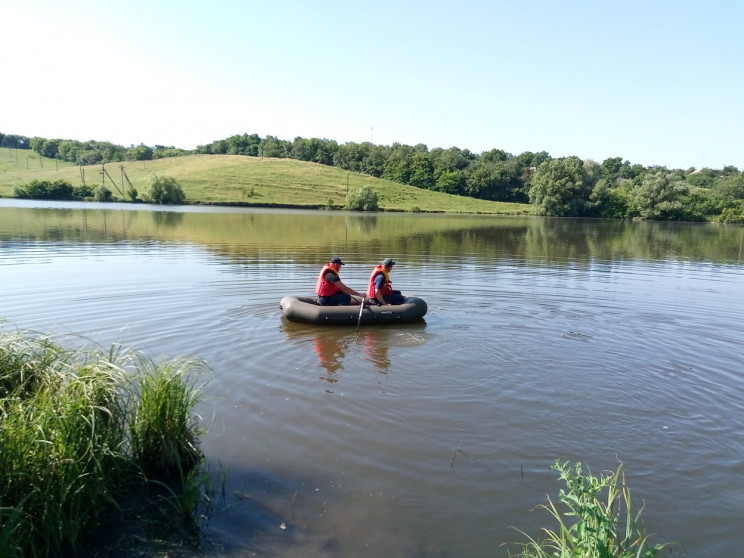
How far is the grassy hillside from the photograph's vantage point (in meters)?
77.4

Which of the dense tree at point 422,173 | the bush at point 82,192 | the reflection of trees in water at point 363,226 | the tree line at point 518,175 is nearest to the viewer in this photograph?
the reflection of trees in water at point 363,226

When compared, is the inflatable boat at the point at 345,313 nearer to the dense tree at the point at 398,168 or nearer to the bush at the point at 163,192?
the bush at the point at 163,192

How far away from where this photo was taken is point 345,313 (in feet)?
35.5

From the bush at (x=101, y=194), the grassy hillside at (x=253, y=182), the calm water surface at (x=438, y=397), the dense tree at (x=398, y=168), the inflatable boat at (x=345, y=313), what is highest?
the dense tree at (x=398, y=168)

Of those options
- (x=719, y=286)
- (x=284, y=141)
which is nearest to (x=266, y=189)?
(x=284, y=141)

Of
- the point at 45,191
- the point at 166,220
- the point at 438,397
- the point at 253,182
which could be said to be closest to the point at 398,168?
the point at 253,182

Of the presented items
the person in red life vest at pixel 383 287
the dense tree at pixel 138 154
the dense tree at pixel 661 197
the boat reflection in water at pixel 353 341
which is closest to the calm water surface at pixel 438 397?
the boat reflection in water at pixel 353 341

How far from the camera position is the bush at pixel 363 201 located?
243 ft

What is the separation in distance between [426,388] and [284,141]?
415 feet

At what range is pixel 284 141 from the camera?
416 ft

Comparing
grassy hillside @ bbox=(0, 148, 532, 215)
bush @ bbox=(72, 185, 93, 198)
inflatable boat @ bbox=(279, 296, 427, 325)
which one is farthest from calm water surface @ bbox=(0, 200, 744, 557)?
bush @ bbox=(72, 185, 93, 198)

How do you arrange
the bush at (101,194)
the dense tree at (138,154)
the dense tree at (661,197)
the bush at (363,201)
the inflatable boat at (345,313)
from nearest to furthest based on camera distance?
the inflatable boat at (345,313) → the dense tree at (661,197) → the bush at (101,194) → the bush at (363,201) → the dense tree at (138,154)

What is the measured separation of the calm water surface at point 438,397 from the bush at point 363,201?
2258 inches

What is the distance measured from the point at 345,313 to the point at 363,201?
211ft
